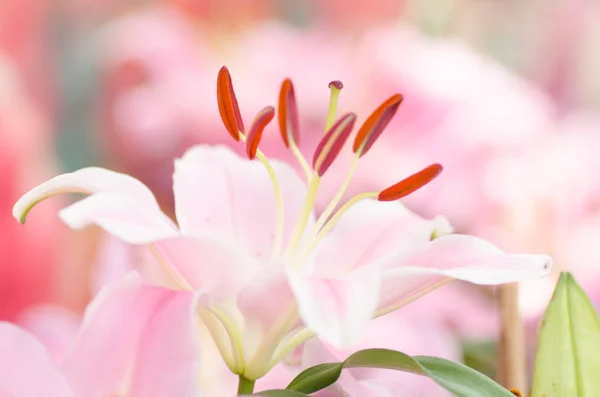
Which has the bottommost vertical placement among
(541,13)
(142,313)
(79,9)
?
(142,313)

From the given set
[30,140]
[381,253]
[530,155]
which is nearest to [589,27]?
[530,155]

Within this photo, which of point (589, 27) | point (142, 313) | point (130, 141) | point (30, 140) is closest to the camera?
point (142, 313)

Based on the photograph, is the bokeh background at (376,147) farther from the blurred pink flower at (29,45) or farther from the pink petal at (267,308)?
the pink petal at (267,308)

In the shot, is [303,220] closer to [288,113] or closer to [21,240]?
[288,113]

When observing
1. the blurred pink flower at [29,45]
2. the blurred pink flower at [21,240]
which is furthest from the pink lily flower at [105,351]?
the blurred pink flower at [29,45]

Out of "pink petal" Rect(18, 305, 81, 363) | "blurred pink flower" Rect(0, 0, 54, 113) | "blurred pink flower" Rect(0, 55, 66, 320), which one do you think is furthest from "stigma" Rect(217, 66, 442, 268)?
"blurred pink flower" Rect(0, 0, 54, 113)

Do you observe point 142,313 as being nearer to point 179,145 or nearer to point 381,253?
point 381,253
